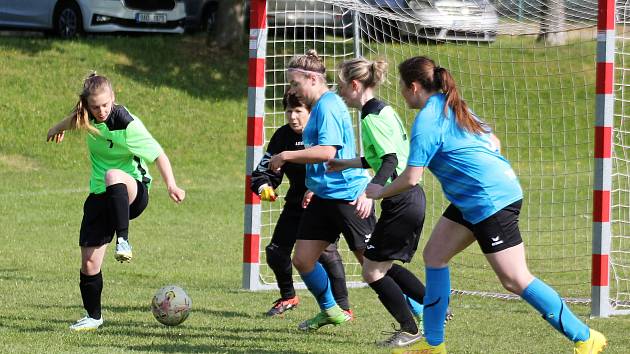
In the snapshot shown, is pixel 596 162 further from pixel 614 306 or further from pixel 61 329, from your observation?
pixel 61 329

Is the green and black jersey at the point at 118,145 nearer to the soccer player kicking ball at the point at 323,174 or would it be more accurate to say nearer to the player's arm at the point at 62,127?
the player's arm at the point at 62,127

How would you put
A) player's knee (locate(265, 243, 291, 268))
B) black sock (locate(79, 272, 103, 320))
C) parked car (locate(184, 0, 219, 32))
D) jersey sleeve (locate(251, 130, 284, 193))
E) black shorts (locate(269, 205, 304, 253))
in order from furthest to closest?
parked car (locate(184, 0, 219, 32))
player's knee (locate(265, 243, 291, 268))
black shorts (locate(269, 205, 304, 253))
jersey sleeve (locate(251, 130, 284, 193))
black sock (locate(79, 272, 103, 320))

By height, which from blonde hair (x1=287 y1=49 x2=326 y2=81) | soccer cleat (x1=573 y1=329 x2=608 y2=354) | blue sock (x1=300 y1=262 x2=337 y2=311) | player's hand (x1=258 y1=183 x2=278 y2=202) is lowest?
soccer cleat (x1=573 y1=329 x2=608 y2=354)

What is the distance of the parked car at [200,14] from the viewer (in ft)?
79.8

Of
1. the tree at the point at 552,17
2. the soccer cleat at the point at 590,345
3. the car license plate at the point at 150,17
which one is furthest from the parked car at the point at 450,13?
the car license plate at the point at 150,17

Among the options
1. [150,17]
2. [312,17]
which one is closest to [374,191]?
[312,17]

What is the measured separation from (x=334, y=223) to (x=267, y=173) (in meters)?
0.78

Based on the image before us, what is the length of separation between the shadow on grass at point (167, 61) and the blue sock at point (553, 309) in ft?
50.3

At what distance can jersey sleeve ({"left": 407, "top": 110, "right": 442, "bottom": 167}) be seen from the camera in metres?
6.00

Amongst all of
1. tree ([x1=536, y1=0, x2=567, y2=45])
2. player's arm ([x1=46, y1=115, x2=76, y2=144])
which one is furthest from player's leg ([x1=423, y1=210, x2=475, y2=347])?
tree ([x1=536, y1=0, x2=567, y2=45])

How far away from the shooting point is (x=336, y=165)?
6.91 meters

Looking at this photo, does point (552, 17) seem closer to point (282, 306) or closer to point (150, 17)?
point (282, 306)

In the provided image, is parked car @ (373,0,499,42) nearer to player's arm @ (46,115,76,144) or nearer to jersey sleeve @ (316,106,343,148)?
jersey sleeve @ (316,106,343,148)

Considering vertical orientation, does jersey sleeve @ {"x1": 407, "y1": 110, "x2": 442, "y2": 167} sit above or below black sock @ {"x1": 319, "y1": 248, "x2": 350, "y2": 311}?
above
